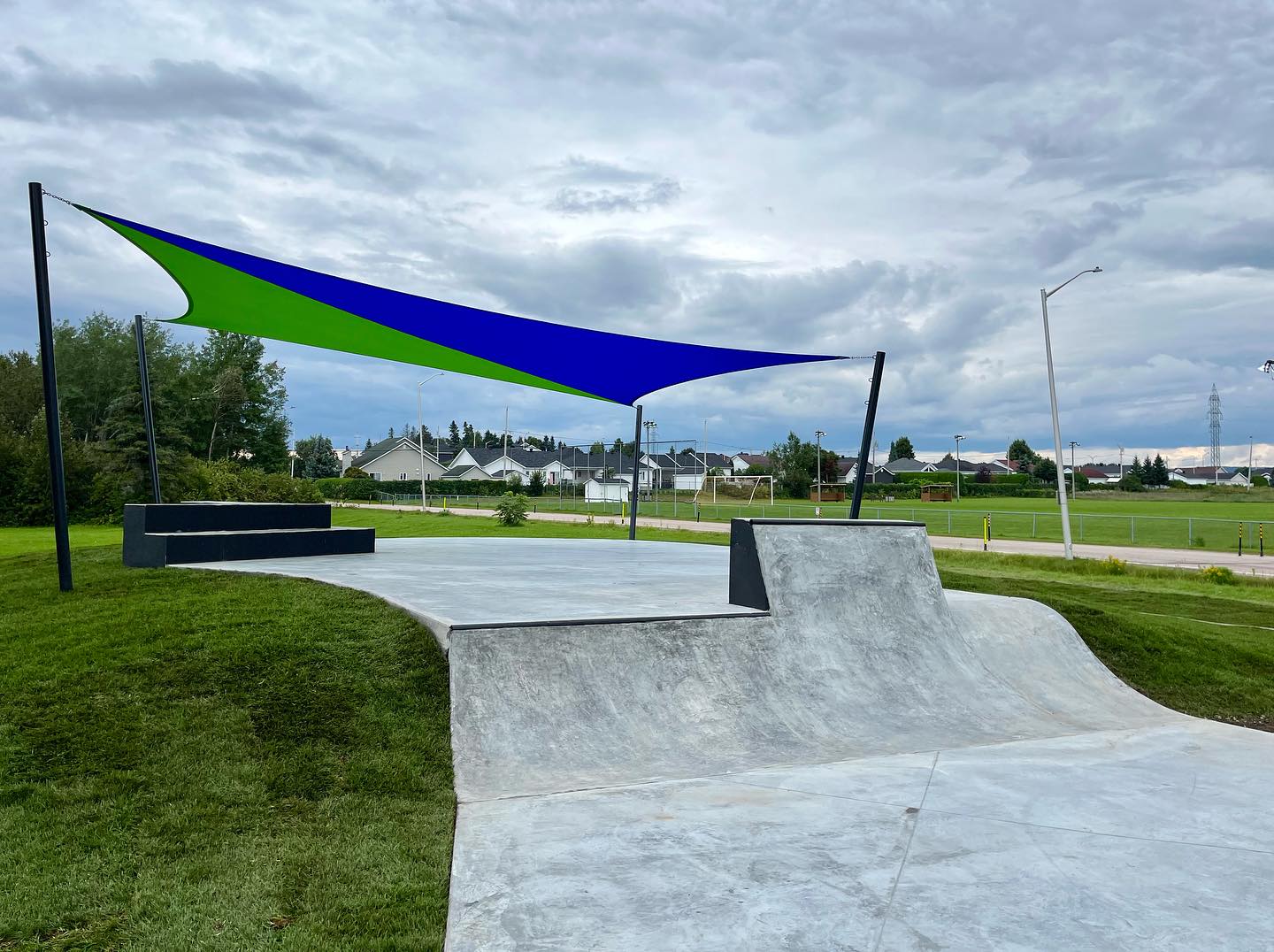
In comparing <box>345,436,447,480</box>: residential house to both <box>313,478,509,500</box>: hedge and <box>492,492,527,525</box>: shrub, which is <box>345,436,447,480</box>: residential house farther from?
<box>492,492,527,525</box>: shrub

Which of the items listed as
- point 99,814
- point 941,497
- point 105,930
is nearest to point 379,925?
point 105,930

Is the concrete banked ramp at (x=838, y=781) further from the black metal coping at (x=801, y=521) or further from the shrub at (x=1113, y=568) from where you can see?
the shrub at (x=1113, y=568)

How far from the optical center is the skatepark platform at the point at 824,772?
3.35m

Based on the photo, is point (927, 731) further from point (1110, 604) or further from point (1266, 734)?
point (1110, 604)

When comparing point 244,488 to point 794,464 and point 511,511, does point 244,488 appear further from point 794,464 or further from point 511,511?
point 794,464

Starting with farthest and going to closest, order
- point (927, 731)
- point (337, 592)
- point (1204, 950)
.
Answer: point (337, 592)
point (927, 731)
point (1204, 950)

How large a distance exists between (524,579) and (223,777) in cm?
555

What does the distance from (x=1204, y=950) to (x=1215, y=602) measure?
14808 millimetres

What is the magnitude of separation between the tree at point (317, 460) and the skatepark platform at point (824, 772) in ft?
277

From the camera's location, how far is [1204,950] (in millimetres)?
3074

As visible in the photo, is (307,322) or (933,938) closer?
(933,938)

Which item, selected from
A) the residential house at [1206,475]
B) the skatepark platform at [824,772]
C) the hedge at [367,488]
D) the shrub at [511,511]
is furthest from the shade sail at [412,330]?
the residential house at [1206,475]

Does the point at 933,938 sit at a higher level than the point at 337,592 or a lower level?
lower

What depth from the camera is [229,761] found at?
4859 mm
